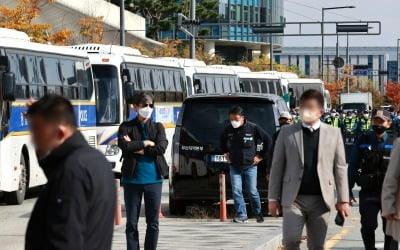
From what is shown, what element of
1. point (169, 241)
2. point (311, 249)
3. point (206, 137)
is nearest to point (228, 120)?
point (206, 137)

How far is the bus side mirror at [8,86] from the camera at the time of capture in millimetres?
21078

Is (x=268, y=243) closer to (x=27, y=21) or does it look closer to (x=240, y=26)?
(x=27, y=21)

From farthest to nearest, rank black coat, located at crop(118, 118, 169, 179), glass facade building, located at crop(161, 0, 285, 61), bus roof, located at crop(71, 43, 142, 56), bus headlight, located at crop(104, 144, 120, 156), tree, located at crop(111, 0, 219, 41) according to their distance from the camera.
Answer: glass facade building, located at crop(161, 0, 285, 61) < tree, located at crop(111, 0, 219, 41) < bus roof, located at crop(71, 43, 142, 56) < bus headlight, located at crop(104, 144, 120, 156) < black coat, located at crop(118, 118, 169, 179)

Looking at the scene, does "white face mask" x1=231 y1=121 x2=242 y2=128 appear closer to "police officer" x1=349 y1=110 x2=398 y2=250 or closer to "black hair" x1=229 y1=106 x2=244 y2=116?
"black hair" x1=229 y1=106 x2=244 y2=116

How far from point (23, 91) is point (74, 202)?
17.9 metres

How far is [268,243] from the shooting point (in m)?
14.2

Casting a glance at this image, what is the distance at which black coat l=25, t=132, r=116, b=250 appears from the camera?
5715 millimetres

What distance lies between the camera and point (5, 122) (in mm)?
22125

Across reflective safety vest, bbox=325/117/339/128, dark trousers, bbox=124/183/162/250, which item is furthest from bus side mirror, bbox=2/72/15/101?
reflective safety vest, bbox=325/117/339/128

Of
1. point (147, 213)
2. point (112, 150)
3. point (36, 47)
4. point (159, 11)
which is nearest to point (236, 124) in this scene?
point (147, 213)

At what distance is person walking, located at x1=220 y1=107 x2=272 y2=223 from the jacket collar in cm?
1157

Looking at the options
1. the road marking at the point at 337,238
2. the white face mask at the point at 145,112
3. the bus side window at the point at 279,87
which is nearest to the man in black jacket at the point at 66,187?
the white face mask at the point at 145,112

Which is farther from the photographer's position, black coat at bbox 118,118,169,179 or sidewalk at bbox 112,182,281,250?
sidewalk at bbox 112,182,281,250

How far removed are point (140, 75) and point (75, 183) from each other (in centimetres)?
2602
